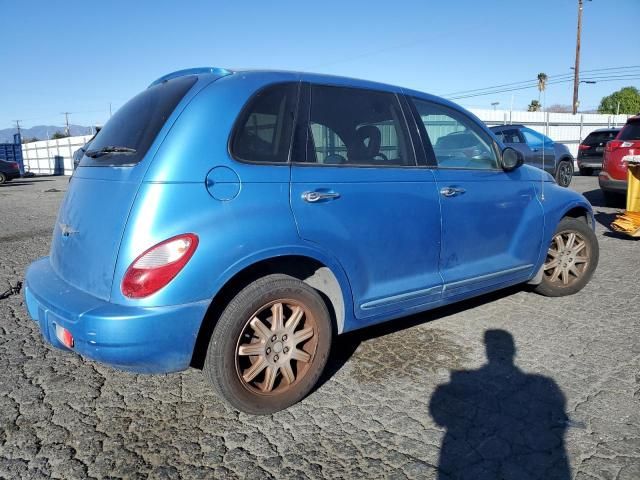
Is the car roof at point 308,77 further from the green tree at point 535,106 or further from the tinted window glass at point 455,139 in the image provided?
the green tree at point 535,106

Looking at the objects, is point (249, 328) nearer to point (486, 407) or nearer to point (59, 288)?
point (59, 288)

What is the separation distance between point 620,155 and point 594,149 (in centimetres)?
849

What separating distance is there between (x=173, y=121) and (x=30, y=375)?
1.95 m

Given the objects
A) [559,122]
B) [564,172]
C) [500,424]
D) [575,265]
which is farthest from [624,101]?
[500,424]

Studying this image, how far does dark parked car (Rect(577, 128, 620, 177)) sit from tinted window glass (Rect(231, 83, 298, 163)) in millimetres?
15752

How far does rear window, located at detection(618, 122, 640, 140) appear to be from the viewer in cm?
839

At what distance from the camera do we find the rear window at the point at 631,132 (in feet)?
27.5

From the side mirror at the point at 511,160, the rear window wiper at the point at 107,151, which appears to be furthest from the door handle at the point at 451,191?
the rear window wiper at the point at 107,151

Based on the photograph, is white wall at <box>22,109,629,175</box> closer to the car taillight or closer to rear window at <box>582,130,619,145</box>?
rear window at <box>582,130,619,145</box>

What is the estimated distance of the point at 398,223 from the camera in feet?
10.00

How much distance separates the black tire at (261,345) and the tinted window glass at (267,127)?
26.0 inches

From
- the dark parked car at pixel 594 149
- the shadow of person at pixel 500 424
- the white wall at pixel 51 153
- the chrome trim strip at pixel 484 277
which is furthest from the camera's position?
the white wall at pixel 51 153

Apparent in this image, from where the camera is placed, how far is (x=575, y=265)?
4.57 m

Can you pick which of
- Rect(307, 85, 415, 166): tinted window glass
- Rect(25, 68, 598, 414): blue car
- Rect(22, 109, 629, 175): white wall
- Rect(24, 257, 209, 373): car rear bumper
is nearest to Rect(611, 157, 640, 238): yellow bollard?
Rect(25, 68, 598, 414): blue car
